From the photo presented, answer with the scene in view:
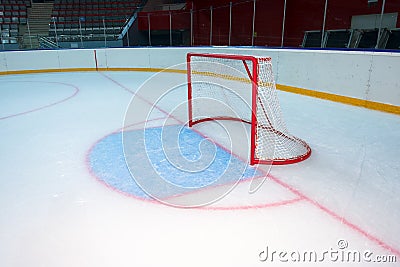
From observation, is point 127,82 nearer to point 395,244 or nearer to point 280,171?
point 280,171

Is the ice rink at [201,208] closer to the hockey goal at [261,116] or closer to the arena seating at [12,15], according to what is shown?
the hockey goal at [261,116]

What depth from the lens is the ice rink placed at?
5.30ft

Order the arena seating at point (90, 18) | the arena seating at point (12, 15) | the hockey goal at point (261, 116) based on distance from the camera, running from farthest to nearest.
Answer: the arena seating at point (12, 15) < the arena seating at point (90, 18) < the hockey goal at point (261, 116)

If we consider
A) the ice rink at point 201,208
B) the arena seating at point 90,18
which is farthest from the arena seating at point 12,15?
the ice rink at point 201,208

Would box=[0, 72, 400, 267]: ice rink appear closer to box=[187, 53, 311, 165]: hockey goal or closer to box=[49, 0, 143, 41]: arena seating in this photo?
box=[187, 53, 311, 165]: hockey goal

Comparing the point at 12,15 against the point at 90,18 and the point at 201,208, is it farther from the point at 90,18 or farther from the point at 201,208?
the point at 201,208

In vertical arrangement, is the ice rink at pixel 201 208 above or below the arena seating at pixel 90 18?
below

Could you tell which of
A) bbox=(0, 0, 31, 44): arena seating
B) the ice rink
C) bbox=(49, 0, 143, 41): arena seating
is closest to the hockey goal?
the ice rink

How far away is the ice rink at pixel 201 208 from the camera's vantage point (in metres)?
1.62

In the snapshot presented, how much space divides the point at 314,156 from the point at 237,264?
165cm

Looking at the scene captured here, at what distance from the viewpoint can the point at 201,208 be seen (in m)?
2.02

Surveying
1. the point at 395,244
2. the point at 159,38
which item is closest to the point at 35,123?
the point at 395,244

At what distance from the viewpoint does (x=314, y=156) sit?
2865mm

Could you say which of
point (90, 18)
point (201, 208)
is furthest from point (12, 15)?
point (201, 208)
